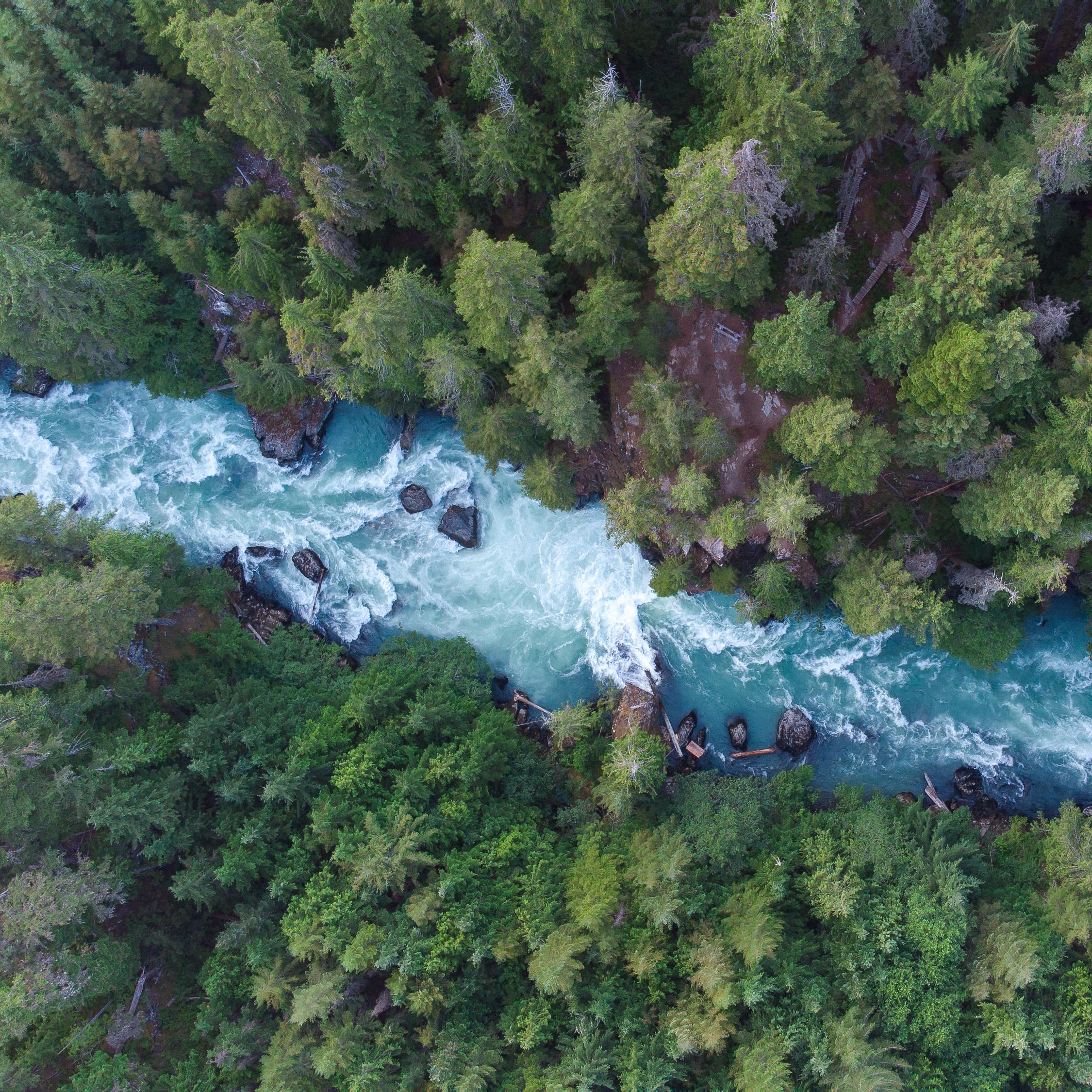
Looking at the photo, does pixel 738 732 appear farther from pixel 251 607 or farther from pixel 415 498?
pixel 251 607

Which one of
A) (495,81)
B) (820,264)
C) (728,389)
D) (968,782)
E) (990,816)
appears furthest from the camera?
(968,782)

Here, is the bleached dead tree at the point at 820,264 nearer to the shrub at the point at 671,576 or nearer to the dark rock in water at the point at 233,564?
the shrub at the point at 671,576

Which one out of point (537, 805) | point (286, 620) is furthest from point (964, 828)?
point (286, 620)

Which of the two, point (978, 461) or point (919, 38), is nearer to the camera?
point (919, 38)

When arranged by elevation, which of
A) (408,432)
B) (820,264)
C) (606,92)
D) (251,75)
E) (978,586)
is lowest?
(978,586)

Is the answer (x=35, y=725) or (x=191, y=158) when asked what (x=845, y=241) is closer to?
(x=191, y=158)

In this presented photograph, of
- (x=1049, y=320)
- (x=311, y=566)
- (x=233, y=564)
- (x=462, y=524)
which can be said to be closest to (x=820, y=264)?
(x=1049, y=320)
